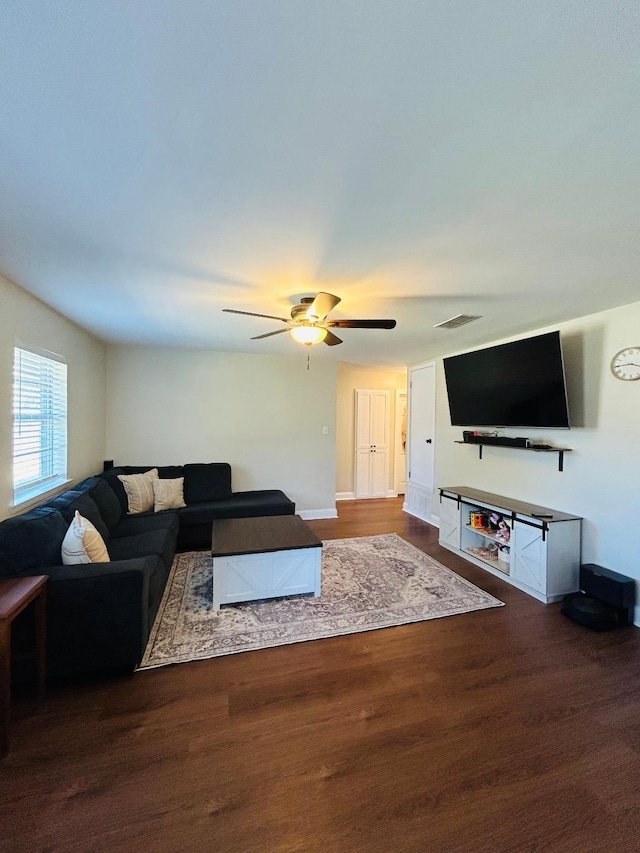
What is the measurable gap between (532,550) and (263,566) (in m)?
2.37

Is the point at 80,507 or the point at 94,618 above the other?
the point at 80,507

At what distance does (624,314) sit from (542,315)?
1.85 ft

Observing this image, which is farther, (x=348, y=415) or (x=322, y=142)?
(x=348, y=415)

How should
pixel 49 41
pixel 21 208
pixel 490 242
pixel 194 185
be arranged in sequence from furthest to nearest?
pixel 490 242 → pixel 21 208 → pixel 194 185 → pixel 49 41

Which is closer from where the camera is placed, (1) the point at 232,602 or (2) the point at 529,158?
(2) the point at 529,158

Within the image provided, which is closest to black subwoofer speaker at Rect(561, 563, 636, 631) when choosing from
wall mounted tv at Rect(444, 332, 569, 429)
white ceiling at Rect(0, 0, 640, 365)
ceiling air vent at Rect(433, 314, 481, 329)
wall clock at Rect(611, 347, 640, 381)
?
wall mounted tv at Rect(444, 332, 569, 429)

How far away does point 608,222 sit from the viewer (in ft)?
5.50

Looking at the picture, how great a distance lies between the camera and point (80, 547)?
2.29 m

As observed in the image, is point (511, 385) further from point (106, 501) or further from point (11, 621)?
point (106, 501)

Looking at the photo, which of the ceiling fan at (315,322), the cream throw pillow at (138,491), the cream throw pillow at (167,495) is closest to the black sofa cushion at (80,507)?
the cream throw pillow at (138,491)

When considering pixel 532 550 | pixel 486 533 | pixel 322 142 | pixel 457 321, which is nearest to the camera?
pixel 322 142

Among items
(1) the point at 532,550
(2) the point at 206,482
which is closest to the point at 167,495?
(2) the point at 206,482

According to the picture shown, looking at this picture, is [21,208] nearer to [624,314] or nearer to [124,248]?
[124,248]

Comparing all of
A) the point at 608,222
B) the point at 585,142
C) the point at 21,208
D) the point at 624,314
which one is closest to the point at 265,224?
the point at 21,208
